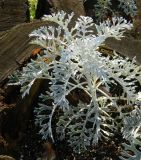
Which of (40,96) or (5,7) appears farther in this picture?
(5,7)

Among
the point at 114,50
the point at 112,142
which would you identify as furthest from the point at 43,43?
the point at 112,142

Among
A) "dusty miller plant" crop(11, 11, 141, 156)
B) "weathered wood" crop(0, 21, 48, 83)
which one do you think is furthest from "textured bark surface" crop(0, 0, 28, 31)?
"dusty miller plant" crop(11, 11, 141, 156)

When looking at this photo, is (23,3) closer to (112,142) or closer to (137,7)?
(137,7)

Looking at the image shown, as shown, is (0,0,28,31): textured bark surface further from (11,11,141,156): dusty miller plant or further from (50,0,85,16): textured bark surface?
(11,11,141,156): dusty miller plant

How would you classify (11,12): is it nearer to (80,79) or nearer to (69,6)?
(69,6)

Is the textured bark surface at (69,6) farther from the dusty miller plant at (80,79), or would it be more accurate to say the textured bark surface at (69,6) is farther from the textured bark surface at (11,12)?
the dusty miller plant at (80,79)

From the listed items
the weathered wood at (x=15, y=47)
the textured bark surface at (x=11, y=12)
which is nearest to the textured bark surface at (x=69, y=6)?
the textured bark surface at (x=11, y=12)
